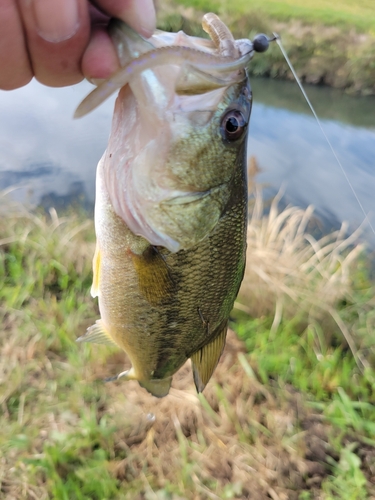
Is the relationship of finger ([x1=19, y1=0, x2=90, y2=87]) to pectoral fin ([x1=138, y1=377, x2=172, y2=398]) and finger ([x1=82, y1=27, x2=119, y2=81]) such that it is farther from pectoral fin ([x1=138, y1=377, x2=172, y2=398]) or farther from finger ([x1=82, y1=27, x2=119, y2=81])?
pectoral fin ([x1=138, y1=377, x2=172, y2=398])

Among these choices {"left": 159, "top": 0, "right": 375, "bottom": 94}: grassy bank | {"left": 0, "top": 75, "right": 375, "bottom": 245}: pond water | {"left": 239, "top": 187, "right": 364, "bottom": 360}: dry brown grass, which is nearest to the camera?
{"left": 239, "top": 187, "right": 364, "bottom": 360}: dry brown grass

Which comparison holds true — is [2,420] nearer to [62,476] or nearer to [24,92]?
[62,476]

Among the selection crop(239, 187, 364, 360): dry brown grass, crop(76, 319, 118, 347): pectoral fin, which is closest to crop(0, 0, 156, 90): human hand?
crop(76, 319, 118, 347): pectoral fin

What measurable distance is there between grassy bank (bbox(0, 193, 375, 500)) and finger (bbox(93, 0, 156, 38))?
6.79 feet

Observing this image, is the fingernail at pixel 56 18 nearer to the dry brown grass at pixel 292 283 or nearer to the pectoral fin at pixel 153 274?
the pectoral fin at pixel 153 274

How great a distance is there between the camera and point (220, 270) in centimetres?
121

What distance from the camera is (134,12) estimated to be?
2.98 ft

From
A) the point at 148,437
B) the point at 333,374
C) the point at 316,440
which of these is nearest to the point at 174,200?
the point at 148,437

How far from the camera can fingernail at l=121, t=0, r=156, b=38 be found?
2.97ft

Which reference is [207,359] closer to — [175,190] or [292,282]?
[175,190]

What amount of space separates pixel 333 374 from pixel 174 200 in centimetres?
214

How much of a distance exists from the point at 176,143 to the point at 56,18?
15.3 inches

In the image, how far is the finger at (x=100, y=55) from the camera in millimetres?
1005

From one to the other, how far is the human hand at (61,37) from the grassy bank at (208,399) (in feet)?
6.20
